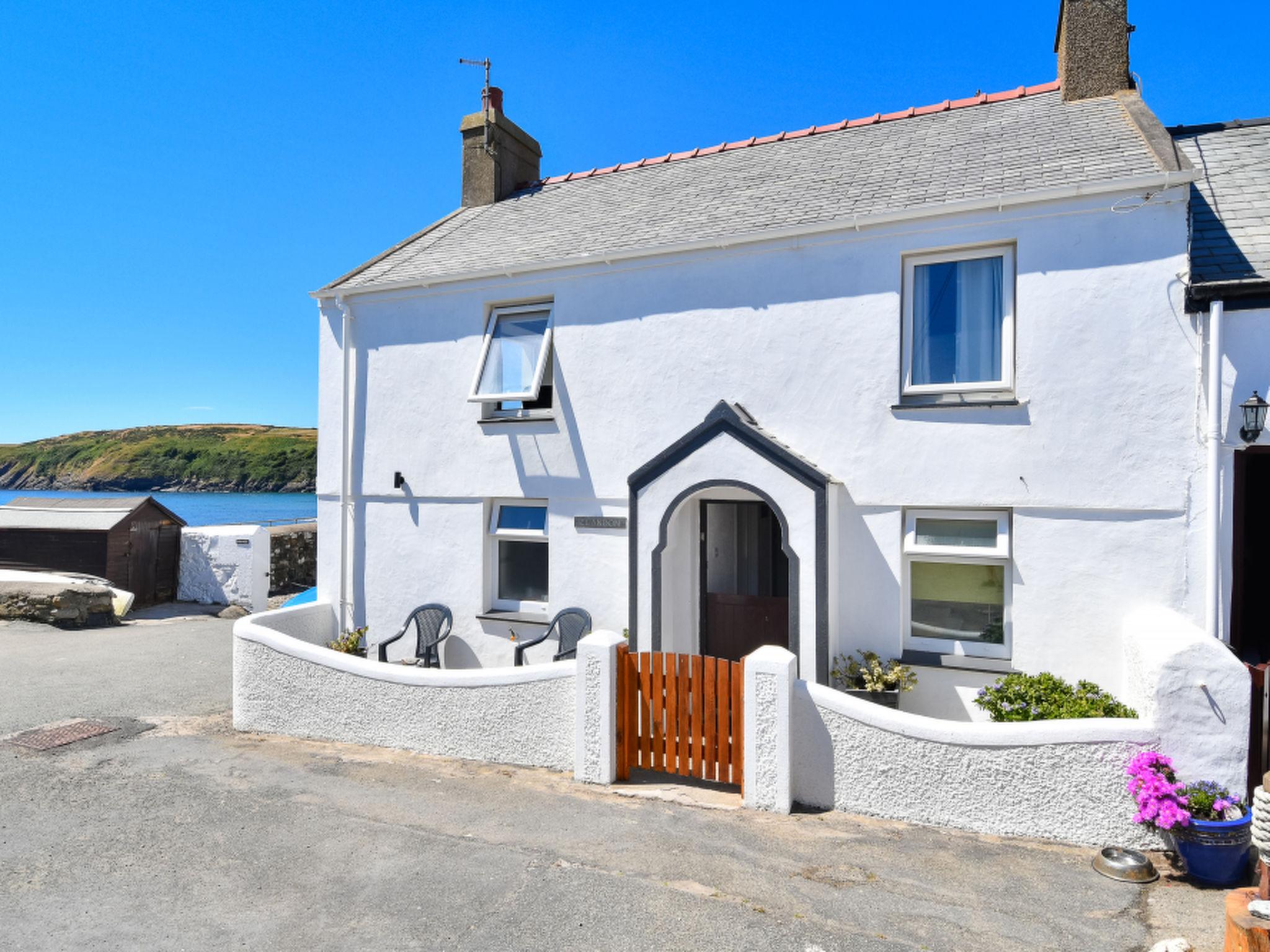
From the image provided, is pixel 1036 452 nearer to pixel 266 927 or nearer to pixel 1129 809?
pixel 1129 809

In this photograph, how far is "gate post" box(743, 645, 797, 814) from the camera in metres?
6.36

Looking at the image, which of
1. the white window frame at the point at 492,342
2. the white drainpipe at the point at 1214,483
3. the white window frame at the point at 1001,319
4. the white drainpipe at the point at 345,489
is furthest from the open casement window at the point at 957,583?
the white drainpipe at the point at 345,489

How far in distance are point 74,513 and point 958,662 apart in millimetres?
20020

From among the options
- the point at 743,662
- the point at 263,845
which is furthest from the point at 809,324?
the point at 263,845

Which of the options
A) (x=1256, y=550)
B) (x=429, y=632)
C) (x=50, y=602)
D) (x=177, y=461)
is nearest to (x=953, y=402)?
(x=1256, y=550)

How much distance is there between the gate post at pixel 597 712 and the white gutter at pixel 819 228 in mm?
4760

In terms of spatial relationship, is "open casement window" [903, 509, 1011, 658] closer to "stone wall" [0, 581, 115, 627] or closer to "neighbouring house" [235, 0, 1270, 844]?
"neighbouring house" [235, 0, 1270, 844]

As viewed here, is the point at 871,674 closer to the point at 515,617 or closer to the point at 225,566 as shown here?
the point at 515,617

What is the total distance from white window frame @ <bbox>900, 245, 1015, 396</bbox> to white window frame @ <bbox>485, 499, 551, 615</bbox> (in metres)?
4.75

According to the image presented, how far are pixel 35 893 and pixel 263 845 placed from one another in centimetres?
143

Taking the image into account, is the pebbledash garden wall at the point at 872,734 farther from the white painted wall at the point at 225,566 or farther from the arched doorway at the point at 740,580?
the white painted wall at the point at 225,566

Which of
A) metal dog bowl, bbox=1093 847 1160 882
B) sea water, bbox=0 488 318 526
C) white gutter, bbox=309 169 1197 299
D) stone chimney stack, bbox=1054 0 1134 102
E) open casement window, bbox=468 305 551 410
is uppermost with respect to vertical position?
stone chimney stack, bbox=1054 0 1134 102

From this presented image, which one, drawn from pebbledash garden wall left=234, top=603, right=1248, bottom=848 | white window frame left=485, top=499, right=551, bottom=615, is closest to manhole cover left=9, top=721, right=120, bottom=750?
pebbledash garden wall left=234, top=603, right=1248, bottom=848

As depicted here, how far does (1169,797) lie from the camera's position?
5.36 meters
